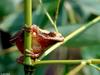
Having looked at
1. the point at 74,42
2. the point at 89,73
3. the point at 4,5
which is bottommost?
the point at 89,73

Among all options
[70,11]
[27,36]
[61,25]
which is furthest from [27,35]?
[70,11]

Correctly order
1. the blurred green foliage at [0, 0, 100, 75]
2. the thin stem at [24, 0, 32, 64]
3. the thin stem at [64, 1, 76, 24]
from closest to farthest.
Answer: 1. the thin stem at [24, 0, 32, 64]
2. the blurred green foliage at [0, 0, 100, 75]
3. the thin stem at [64, 1, 76, 24]

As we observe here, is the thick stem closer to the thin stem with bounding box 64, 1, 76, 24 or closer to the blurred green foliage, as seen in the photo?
the blurred green foliage

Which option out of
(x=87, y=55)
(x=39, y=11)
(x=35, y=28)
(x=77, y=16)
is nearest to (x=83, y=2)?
(x=77, y=16)

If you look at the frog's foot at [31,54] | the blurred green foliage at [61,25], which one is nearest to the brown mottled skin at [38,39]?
the frog's foot at [31,54]

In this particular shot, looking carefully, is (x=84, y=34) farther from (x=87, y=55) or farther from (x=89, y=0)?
(x=89, y=0)

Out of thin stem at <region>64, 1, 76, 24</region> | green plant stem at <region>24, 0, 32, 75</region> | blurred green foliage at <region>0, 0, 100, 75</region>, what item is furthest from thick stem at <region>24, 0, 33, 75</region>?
thin stem at <region>64, 1, 76, 24</region>
